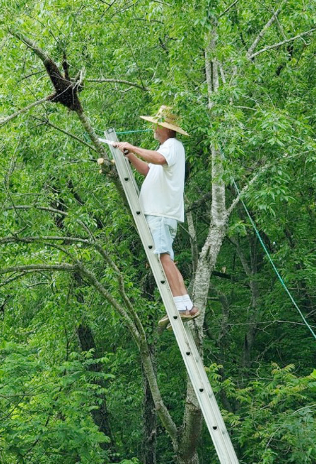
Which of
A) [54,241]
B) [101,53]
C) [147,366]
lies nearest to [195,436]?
[147,366]

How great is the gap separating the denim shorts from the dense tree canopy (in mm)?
461

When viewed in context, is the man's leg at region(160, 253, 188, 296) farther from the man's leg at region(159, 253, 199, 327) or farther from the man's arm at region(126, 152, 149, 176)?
the man's arm at region(126, 152, 149, 176)

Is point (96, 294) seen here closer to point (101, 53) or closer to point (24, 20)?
point (101, 53)

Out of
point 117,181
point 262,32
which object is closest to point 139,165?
point 117,181

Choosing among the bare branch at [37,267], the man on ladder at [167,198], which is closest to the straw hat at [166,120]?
the man on ladder at [167,198]

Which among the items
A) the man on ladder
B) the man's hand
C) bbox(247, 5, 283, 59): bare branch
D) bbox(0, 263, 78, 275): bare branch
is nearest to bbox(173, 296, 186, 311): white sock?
the man on ladder

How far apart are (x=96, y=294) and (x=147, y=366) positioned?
2207mm

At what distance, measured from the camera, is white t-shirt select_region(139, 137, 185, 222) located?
5.53 metres

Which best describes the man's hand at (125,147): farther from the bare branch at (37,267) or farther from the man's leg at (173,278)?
the bare branch at (37,267)

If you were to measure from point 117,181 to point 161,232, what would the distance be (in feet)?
1.78

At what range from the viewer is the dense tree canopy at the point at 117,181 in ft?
21.5

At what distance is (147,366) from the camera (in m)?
7.33

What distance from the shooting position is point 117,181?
571 cm

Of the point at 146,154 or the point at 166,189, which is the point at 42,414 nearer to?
the point at 166,189
